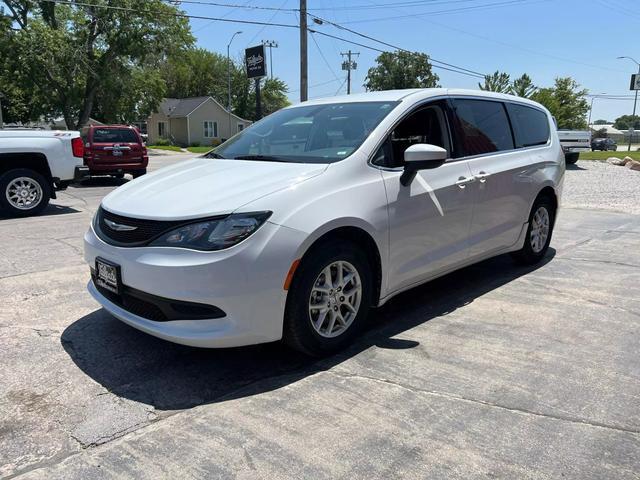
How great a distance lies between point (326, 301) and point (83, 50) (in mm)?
34170

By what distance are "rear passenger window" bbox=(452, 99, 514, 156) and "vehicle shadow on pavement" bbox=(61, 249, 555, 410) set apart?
1473mm

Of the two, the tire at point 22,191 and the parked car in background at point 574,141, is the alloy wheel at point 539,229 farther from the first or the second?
the parked car in background at point 574,141

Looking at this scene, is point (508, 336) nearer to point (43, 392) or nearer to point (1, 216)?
point (43, 392)

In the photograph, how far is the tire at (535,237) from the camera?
5782 millimetres

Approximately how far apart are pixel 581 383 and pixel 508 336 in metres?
0.76

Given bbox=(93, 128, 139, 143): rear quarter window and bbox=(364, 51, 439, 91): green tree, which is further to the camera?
bbox=(364, 51, 439, 91): green tree

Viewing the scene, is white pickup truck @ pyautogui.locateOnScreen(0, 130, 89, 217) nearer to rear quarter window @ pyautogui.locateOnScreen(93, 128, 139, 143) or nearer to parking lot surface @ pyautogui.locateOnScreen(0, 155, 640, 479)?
parking lot surface @ pyautogui.locateOnScreen(0, 155, 640, 479)

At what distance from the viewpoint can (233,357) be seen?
3.69 m

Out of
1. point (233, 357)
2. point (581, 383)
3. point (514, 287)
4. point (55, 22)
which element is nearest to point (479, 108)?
point (514, 287)

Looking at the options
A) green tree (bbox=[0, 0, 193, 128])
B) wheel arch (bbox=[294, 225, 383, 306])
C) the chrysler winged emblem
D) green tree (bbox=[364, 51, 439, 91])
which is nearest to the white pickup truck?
the chrysler winged emblem

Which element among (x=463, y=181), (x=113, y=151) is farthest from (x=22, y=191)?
(x=463, y=181)

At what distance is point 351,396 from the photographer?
3.15 metres

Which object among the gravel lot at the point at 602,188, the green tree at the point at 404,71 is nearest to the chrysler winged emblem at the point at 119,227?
the gravel lot at the point at 602,188

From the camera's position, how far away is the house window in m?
54.0
